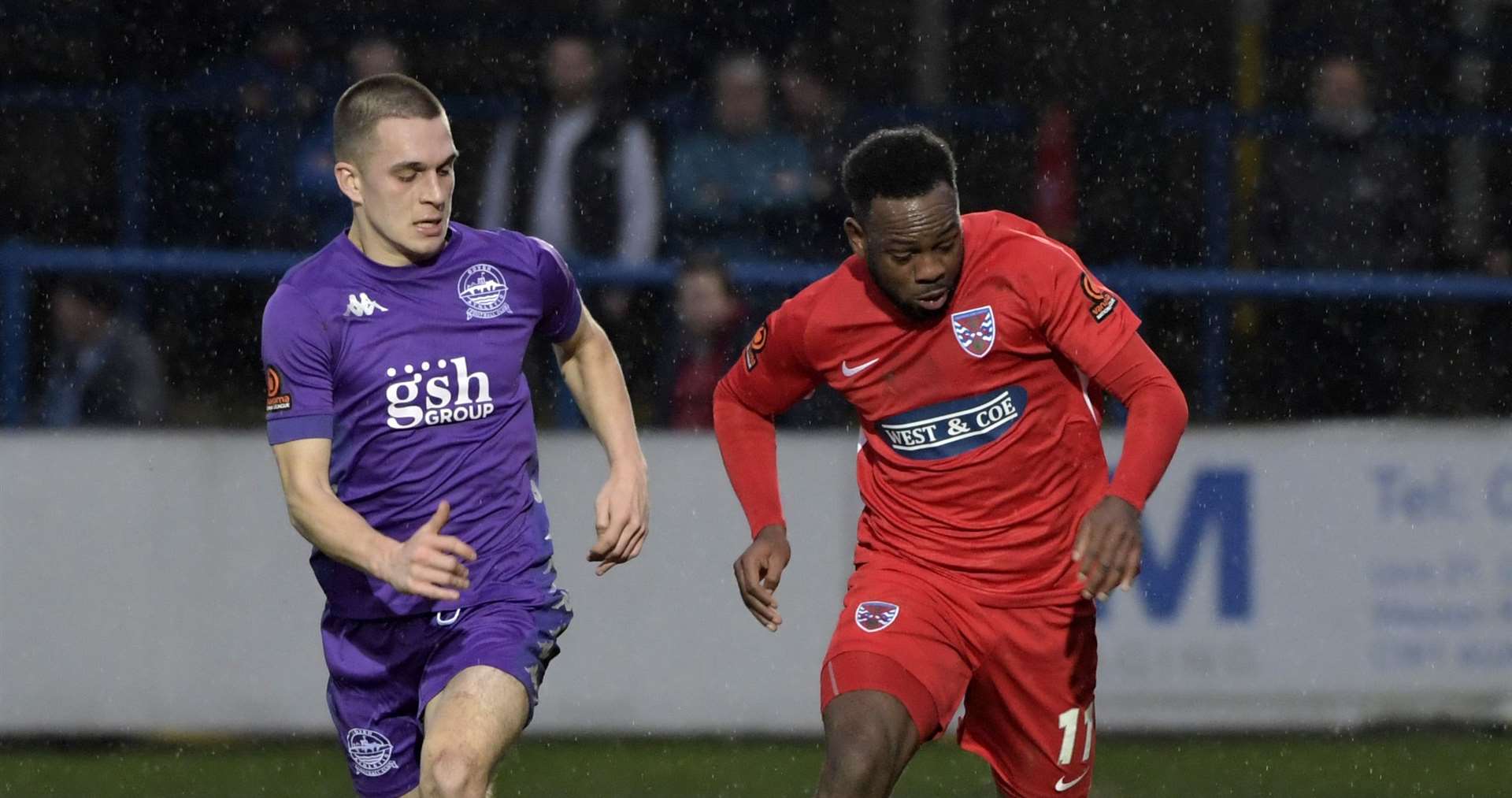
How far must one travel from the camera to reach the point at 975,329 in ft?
14.8

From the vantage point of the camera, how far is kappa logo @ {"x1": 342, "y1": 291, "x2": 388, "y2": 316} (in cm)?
446

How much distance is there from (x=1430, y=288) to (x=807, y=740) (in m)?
3.05

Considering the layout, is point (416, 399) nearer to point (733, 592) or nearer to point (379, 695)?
point (379, 695)

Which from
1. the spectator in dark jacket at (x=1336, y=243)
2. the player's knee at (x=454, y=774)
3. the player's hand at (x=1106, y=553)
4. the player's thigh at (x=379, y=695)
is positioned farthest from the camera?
the spectator in dark jacket at (x=1336, y=243)

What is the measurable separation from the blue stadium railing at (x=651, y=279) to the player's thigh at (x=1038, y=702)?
344 cm

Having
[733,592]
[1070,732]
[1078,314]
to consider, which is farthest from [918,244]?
[733,592]

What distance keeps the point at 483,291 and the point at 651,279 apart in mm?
3404

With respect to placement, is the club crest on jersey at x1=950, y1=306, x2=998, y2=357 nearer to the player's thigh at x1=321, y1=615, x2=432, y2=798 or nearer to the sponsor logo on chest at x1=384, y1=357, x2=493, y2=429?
the sponsor logo on chest at x1=384, y1=357, x2=493, y2=429

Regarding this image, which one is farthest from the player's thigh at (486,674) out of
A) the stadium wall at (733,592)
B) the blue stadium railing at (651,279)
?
the blue stadium railing at (651,279)

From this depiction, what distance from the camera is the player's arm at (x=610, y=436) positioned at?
446 cm

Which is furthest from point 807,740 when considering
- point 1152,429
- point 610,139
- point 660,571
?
point 1152,429

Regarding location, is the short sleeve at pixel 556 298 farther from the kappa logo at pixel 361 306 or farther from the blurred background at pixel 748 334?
the blurred background at pixel 748 334

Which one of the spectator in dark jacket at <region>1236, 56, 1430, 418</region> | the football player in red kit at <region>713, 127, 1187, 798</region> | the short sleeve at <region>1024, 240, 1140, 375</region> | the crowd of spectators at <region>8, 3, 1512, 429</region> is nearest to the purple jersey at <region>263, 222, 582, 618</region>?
the football player in red kit at <region>713, 127, 1187, 798</region>

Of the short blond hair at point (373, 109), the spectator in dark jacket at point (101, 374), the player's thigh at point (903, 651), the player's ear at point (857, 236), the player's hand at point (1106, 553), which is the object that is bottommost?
the spectator in dark jacket at point (101, 374)
